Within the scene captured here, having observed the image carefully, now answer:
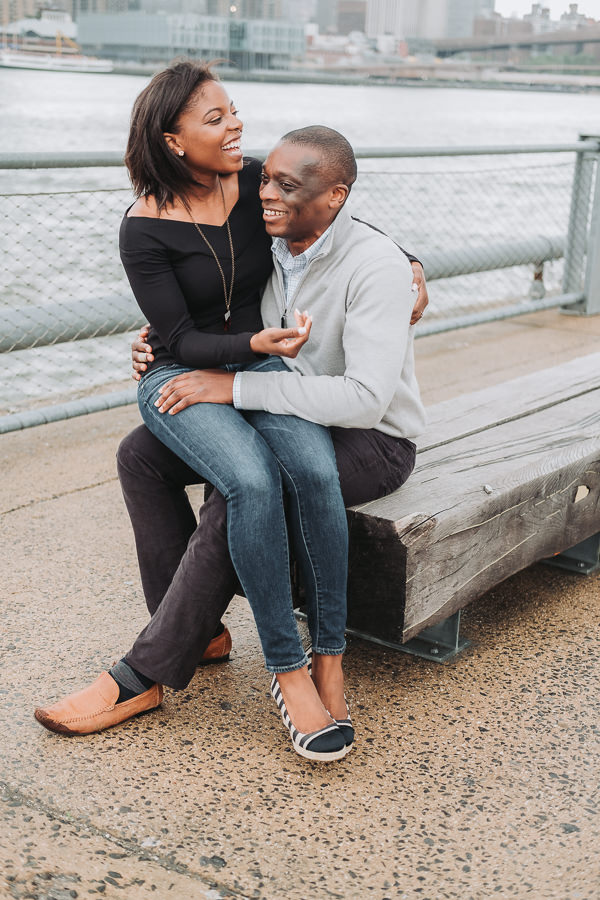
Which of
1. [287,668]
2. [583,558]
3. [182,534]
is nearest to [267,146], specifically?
[583,558]

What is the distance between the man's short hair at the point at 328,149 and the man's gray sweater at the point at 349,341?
0.11m

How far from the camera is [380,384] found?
2459 millimetres

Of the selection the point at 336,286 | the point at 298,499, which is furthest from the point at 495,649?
the point at 336,286

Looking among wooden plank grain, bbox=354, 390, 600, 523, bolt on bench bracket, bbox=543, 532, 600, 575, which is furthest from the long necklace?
bolt on bench bracket, bbox=543, 532, 600, 575

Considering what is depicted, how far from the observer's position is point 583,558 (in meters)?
3.44

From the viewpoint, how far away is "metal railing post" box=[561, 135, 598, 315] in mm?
6809

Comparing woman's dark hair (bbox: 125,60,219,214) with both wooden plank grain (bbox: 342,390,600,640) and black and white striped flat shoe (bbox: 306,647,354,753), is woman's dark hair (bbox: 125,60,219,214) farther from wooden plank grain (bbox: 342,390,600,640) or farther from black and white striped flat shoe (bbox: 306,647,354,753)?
black and white striped flat shoe (bbox: 306,647,354,753)

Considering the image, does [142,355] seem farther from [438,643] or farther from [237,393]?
[438,643]

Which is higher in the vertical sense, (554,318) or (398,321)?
(398,321)

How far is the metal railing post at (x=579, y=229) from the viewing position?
22.3 feet

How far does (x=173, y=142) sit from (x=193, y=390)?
64 cm

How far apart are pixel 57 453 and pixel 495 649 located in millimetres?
2369

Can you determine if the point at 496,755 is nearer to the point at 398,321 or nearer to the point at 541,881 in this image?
the point at 541,881

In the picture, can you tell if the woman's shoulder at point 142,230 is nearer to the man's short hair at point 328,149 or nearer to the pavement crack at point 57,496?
the man's short hair at point 328,149
